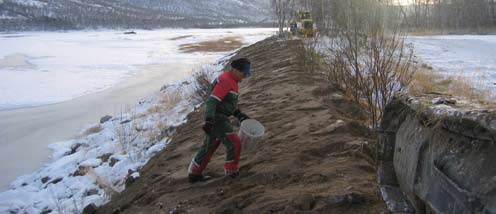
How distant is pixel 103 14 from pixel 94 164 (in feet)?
442

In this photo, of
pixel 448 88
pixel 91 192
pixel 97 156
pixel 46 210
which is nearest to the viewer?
pixel 46 210

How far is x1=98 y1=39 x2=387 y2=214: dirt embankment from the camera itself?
14.0 feet

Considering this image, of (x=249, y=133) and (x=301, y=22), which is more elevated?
(x=301, y=22)

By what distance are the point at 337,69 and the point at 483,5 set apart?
2264 inches

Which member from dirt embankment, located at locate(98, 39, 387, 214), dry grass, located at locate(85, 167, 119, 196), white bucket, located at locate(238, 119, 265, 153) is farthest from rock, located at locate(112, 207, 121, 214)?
white bucket, located at locate(238, 119, 265, 153)

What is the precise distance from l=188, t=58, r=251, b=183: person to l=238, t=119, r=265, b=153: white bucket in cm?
6

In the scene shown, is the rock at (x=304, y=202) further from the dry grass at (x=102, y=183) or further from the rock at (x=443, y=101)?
the dry grass at (x=102, y=183)

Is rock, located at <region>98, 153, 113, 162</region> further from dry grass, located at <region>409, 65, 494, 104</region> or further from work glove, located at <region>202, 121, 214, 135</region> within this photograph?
dry grass, located at <region>409, 65, 494, 104</region>

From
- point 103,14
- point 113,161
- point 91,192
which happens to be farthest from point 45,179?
point 103,14

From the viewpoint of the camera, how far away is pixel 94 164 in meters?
9.75

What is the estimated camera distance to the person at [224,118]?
5.21 m

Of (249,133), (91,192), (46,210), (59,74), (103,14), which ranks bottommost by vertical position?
(46,210)

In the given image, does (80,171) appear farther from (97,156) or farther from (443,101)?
(443,101)

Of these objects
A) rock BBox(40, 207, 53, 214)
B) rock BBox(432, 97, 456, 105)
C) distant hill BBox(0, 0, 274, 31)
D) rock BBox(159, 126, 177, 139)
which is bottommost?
rock BBox(40, 207, 53, 214)
